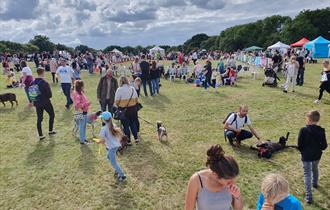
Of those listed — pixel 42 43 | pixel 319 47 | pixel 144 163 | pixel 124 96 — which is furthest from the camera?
pixel 42 43

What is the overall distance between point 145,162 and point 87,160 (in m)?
1.46

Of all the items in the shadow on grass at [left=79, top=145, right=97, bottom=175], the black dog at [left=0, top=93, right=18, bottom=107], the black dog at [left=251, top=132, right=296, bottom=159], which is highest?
the black dog at [left=0, top=93, right=18, bottom=107]

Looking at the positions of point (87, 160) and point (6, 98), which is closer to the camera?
point (87, 160)

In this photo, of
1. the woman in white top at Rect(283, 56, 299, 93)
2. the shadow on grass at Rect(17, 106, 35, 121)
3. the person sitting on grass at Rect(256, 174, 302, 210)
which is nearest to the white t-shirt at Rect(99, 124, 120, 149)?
the person sitting on grass at Rect(256, 174, 302, 210)

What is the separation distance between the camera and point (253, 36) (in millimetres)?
83875

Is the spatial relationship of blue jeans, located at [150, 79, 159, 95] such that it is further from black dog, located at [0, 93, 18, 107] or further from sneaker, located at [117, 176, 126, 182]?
sneaker, located at [117, 176, 126, 182]

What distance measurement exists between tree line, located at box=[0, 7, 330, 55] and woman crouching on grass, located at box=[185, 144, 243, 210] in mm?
57505

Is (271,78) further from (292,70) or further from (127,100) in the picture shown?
(127,100)

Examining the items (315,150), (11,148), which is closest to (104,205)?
(315,150)

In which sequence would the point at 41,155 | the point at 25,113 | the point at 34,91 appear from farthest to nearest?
the point at 25,113, the point at 34,91, the point at 41,155

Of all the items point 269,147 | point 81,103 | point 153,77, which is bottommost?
point 269,147

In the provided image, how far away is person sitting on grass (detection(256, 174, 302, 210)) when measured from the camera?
2984 millimetres

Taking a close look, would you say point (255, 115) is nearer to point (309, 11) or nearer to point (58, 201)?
point (58, 201)

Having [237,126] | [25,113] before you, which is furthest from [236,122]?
[25,113]
